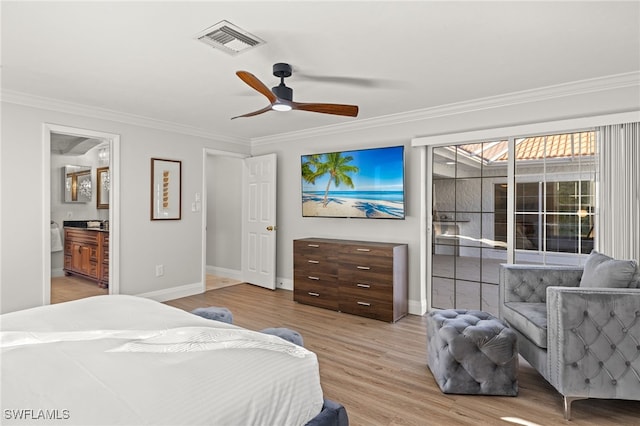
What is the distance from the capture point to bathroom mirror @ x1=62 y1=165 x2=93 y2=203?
6789 mm

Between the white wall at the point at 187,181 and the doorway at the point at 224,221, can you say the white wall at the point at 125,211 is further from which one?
the doorway at the point at 224,221

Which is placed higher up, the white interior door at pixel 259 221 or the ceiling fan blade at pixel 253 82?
the ceiling fan blade at pixel 253 82

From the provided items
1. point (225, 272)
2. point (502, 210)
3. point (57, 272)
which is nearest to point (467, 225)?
point (502, 210)

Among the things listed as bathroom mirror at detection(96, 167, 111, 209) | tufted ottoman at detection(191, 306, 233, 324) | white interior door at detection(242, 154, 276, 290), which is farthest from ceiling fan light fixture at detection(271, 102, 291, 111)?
bathroom mirror at detection(96, 167, 111, 209)

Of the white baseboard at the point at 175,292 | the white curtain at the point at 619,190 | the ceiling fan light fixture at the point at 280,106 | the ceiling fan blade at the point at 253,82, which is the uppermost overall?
the ceiling fan blade at the point at 253,82

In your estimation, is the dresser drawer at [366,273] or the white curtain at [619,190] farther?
the dresser drawer at [366,273]

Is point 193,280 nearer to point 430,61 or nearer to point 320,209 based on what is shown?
point 320,209

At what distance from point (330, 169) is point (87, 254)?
166 inches

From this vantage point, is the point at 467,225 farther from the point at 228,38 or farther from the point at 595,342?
the point at 228,38

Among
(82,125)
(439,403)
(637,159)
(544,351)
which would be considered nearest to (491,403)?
(439,403)

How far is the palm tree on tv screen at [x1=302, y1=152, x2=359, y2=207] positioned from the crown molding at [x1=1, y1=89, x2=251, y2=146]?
1488 millimetres

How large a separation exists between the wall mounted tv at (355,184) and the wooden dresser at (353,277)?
0.43 metres

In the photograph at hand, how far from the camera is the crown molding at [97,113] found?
368 centimetres

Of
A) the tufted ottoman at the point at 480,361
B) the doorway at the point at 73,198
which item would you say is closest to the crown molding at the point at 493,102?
the tufted ottoman at the point at 480,361
